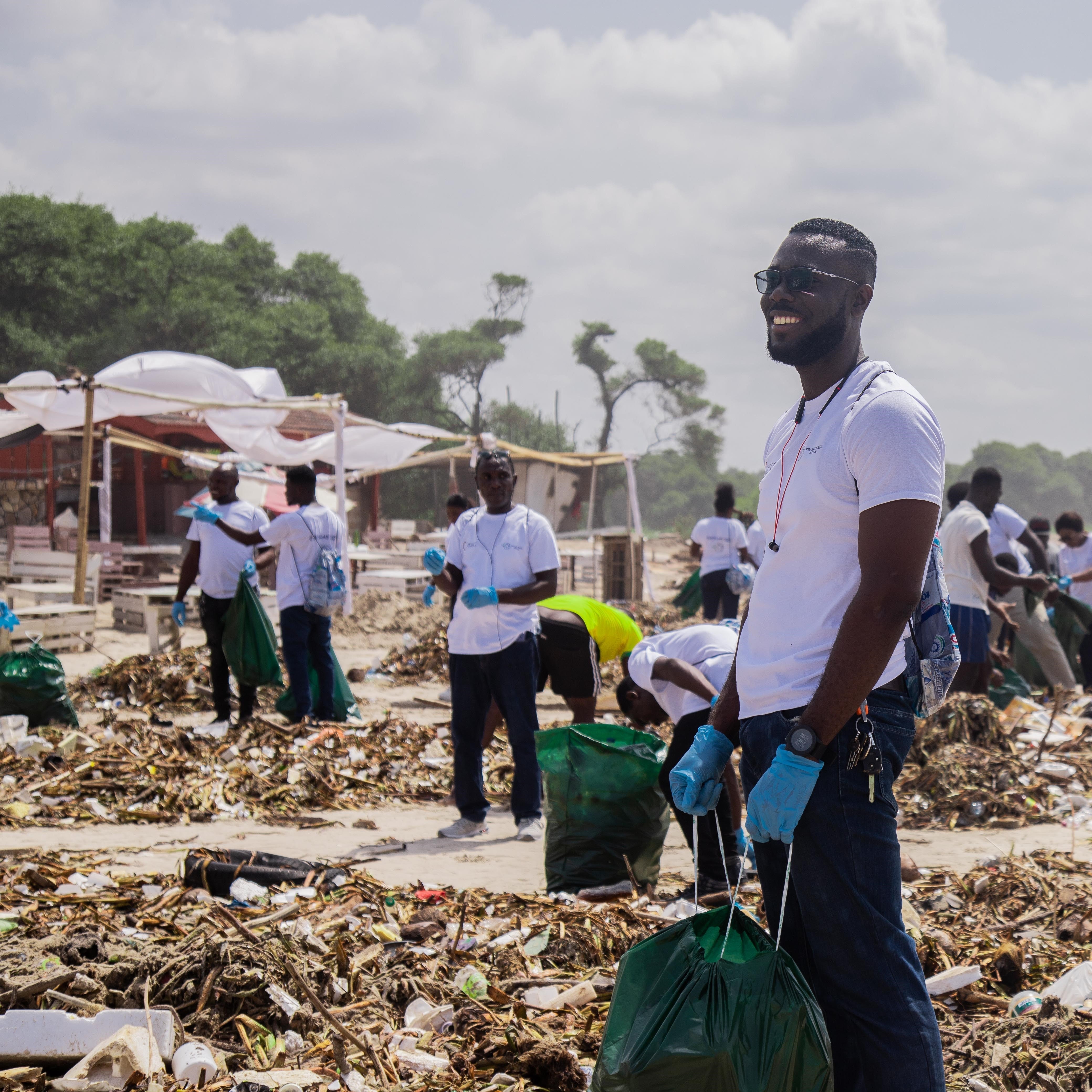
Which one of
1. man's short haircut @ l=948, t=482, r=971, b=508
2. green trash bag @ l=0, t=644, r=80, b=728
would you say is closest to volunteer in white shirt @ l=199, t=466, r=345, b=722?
green trash bag @ l=0, t=644, r=80, b=728

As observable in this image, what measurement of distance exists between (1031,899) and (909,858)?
2.68ft

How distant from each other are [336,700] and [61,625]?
15.5ft

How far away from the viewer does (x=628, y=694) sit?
16.5 ft

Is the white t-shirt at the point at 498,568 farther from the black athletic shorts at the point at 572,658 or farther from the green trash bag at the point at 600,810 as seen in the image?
the green trash bag at the point at 600,810

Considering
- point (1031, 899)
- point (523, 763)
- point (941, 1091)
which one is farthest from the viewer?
point (523, 763)

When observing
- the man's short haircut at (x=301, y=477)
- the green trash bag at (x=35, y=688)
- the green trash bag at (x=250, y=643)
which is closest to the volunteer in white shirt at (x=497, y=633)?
the man's short haircut at (x=301, y=477)

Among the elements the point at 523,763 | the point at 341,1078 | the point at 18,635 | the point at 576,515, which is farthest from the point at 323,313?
the point at 341,1078

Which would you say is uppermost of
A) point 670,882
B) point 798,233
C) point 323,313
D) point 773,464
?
point 323,313

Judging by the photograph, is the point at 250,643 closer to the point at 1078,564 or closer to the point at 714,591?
the point at 714,591

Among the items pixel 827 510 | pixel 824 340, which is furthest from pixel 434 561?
pixel 827 510

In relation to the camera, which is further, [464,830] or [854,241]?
[464,830]

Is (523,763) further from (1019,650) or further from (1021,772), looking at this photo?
(1019,650)

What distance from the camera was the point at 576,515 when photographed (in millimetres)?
32406

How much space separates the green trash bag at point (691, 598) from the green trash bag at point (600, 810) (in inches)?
379
